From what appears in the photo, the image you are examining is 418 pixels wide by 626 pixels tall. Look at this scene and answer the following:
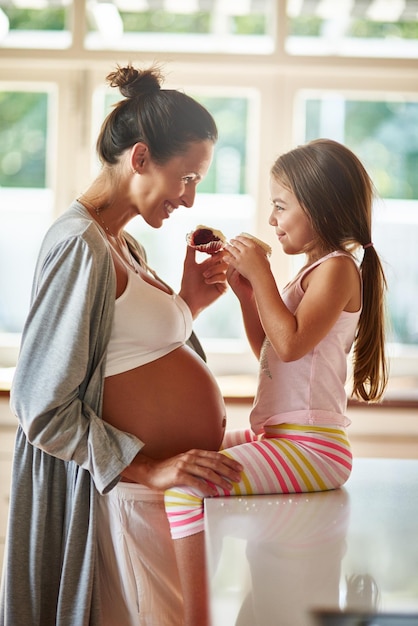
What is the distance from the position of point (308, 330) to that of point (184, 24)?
2165 millimetres

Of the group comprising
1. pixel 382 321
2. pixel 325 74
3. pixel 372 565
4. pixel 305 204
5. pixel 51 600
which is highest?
pixel 325 74

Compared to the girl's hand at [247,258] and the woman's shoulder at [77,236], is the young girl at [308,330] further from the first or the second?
the woman's shoulder at [77,236]

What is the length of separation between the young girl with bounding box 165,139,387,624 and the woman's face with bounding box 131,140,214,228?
0.55 feet

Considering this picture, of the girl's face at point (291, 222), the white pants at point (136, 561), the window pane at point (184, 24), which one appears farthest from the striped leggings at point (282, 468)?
the window pane at point (184, 24)

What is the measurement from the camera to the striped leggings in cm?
140

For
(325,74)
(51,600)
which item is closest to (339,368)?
(51,600)

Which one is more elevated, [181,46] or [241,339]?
[181,46]

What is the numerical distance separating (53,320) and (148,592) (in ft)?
1.85

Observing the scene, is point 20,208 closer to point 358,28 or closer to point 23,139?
point 23,139

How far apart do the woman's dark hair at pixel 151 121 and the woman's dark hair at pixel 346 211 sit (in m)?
0.20

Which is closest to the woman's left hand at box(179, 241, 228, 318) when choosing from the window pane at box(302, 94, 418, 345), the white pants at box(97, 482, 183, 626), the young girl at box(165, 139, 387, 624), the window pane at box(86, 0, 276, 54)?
the young girl at box(165, 139, 387, 624)

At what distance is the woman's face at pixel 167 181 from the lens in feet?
5.41

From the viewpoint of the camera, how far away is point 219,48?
326 centimetres

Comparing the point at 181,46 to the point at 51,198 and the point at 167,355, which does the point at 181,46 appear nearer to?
the point at 51,198
